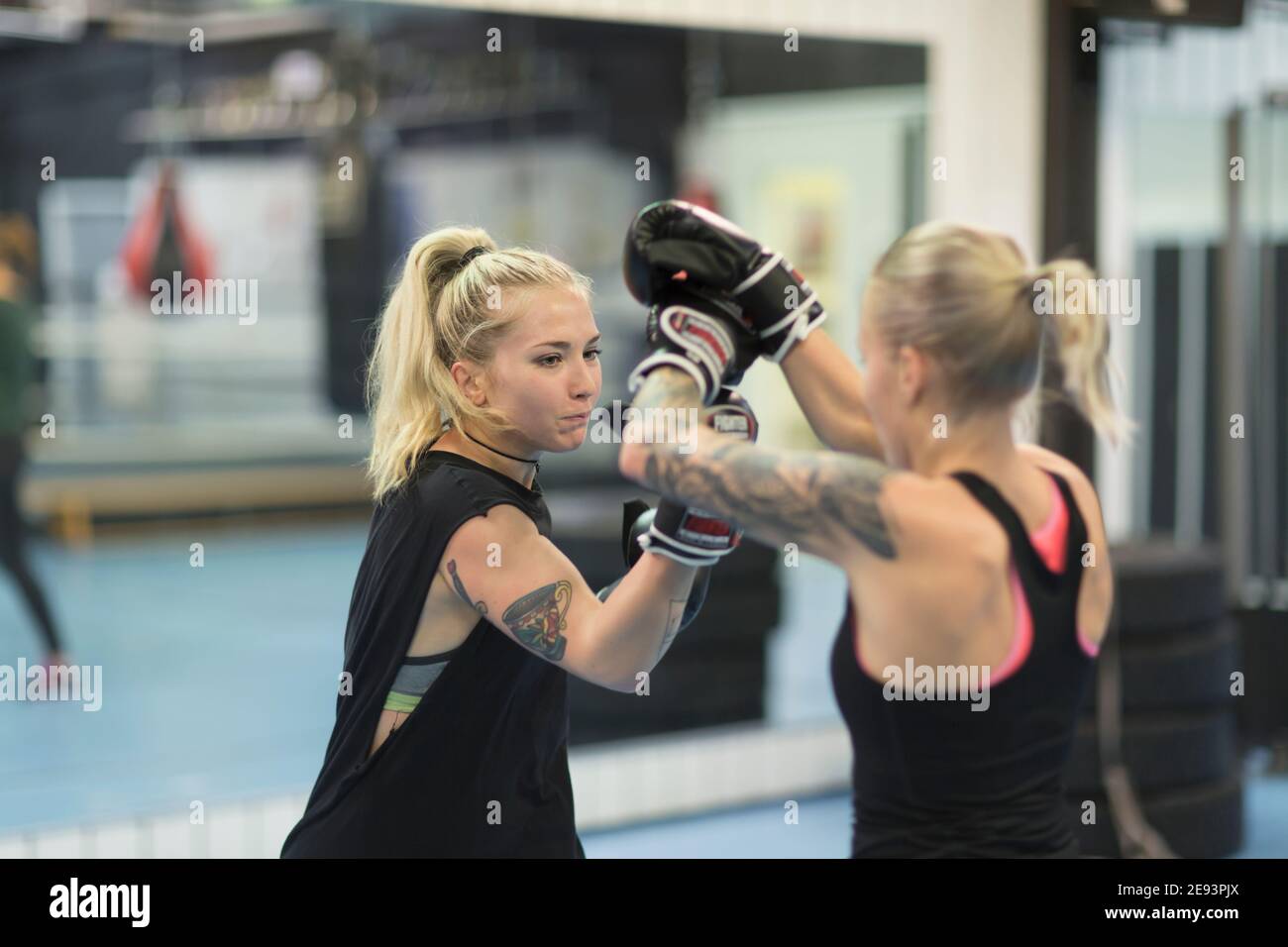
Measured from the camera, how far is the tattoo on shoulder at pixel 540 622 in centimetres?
168

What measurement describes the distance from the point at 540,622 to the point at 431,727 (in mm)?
186

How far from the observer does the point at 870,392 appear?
1561 mm

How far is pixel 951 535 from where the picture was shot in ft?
4.81

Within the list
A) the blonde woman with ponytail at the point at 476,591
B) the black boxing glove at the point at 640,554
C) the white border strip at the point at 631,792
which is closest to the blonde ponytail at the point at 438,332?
the blonde woman with ponytail at the point at 476,591

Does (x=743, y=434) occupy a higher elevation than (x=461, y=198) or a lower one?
lower

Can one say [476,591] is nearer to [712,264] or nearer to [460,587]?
[460,587]

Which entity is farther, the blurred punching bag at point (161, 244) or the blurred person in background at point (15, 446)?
the blurred punching bag at point (161, 244)

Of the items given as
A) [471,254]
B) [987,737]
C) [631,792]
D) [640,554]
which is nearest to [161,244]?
[631,792]

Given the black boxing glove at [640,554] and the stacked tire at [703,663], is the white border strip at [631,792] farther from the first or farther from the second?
the black boxing glove at [640,554]

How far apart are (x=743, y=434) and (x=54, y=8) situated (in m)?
3.70

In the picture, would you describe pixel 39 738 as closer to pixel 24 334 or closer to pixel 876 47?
pixel 24 334

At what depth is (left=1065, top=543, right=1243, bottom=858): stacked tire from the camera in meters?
3.73

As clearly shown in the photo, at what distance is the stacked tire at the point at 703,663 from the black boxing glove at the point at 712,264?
2.30m
